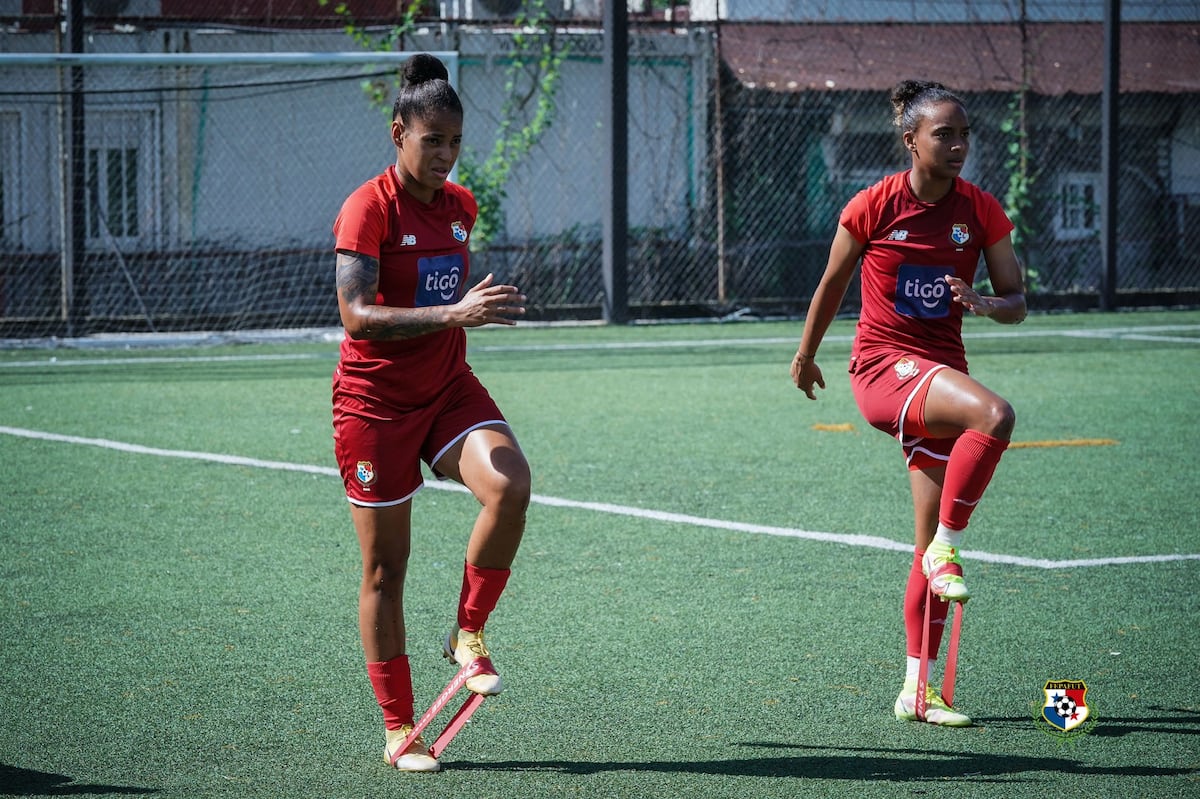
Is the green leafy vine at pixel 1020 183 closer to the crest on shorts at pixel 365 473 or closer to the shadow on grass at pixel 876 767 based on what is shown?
the shadow on grass at pixel 876 767

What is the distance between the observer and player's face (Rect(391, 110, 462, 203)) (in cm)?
415

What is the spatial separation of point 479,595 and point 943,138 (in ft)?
6.58

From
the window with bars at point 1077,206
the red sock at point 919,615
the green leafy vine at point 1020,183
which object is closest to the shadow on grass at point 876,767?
the red sock at point 919,615

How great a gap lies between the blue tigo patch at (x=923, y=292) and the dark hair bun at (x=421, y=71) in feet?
5.32

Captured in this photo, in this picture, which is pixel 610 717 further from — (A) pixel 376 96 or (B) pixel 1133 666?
(A) pixel 376 96

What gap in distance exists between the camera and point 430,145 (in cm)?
417

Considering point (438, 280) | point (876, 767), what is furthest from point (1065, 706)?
point (438, 280)

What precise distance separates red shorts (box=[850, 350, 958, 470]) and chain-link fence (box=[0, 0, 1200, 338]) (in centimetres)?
1015

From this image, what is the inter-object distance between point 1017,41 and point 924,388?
778 inches

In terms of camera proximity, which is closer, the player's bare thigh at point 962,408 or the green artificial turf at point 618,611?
the green artificial turf at point 618,611

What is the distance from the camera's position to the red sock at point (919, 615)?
4.77 meters

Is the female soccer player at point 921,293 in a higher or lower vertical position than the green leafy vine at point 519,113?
lower

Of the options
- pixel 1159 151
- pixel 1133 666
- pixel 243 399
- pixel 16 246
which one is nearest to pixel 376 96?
pixel 16 246

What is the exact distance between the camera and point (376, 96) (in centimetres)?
1706
